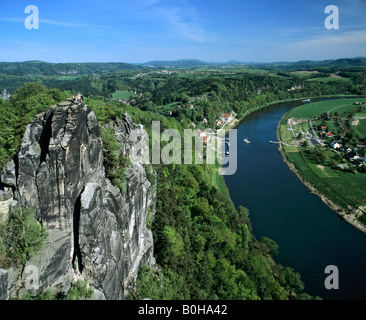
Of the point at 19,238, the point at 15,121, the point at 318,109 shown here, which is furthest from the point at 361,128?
the point at 19,238

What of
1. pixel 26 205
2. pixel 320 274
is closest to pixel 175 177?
pixel 320 274

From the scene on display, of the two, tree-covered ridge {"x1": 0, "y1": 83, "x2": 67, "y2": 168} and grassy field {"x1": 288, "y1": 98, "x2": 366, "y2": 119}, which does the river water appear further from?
grassy field {"x1": 288, "y1": 98, "x2": 366, "y2": 119}

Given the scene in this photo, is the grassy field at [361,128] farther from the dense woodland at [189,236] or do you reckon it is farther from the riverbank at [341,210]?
the dense woodland at [189,236]

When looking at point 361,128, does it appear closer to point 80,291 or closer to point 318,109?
point 318,109

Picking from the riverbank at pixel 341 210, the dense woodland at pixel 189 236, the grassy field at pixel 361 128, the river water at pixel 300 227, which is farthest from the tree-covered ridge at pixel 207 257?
the grassy field at pixel 361 128
